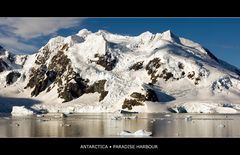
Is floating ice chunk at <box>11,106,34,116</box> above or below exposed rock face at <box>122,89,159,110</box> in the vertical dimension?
below

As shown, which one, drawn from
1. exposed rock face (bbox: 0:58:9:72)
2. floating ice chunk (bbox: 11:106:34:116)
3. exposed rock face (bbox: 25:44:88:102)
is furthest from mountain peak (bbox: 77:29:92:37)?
floating ice chunk (bbox: 11:106:34:116)

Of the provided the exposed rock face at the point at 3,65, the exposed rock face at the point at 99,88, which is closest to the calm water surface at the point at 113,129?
the exposed rock face at the point at 99,88

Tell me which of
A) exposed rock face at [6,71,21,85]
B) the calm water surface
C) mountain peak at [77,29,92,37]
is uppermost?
mountain peak at [77,29,92,37]

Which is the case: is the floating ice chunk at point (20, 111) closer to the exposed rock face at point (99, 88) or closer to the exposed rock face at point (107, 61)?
the exposed rock face at point (99, 88)

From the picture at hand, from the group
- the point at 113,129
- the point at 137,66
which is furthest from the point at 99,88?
the point at 113,129

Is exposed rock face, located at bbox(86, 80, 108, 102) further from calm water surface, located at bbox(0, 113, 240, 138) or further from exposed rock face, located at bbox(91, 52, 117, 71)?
calm water surface, located at bbox(0, 113, 240, 138)

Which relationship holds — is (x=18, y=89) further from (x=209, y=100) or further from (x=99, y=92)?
(x=209, y=100)
